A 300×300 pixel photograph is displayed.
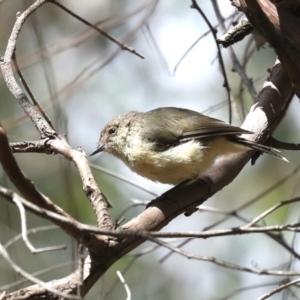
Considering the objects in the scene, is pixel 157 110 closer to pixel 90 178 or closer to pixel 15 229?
pixel 90 178

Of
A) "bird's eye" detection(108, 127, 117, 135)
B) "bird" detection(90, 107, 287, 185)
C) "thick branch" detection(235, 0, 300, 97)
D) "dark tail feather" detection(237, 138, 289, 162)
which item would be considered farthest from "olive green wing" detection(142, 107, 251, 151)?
"thick branch" detection(235, 0, 300, 97)

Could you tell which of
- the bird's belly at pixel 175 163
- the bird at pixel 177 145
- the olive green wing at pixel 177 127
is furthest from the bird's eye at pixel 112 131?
the bird's belly at pixel 175 163

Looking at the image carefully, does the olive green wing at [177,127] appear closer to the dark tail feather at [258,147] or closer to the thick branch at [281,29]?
the dark tail feather at [258,147]

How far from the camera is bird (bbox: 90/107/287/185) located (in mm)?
3295

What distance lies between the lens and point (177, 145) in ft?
11.3

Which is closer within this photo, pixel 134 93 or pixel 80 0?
pixel 80 0

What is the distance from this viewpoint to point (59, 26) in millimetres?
Answer: 6531

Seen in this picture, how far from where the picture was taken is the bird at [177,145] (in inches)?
130

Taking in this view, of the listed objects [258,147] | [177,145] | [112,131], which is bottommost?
[258,147]

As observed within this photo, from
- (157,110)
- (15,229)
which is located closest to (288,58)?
(157,110)

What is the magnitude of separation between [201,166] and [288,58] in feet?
3.87

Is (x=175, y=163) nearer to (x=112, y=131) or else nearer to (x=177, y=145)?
(x=177, y=145)

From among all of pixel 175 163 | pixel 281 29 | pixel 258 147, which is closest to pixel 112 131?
pixel 175 163

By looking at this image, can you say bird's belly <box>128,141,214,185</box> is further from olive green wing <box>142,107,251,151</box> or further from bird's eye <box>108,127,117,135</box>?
bird's eye <box>108,127,117,135</box>
